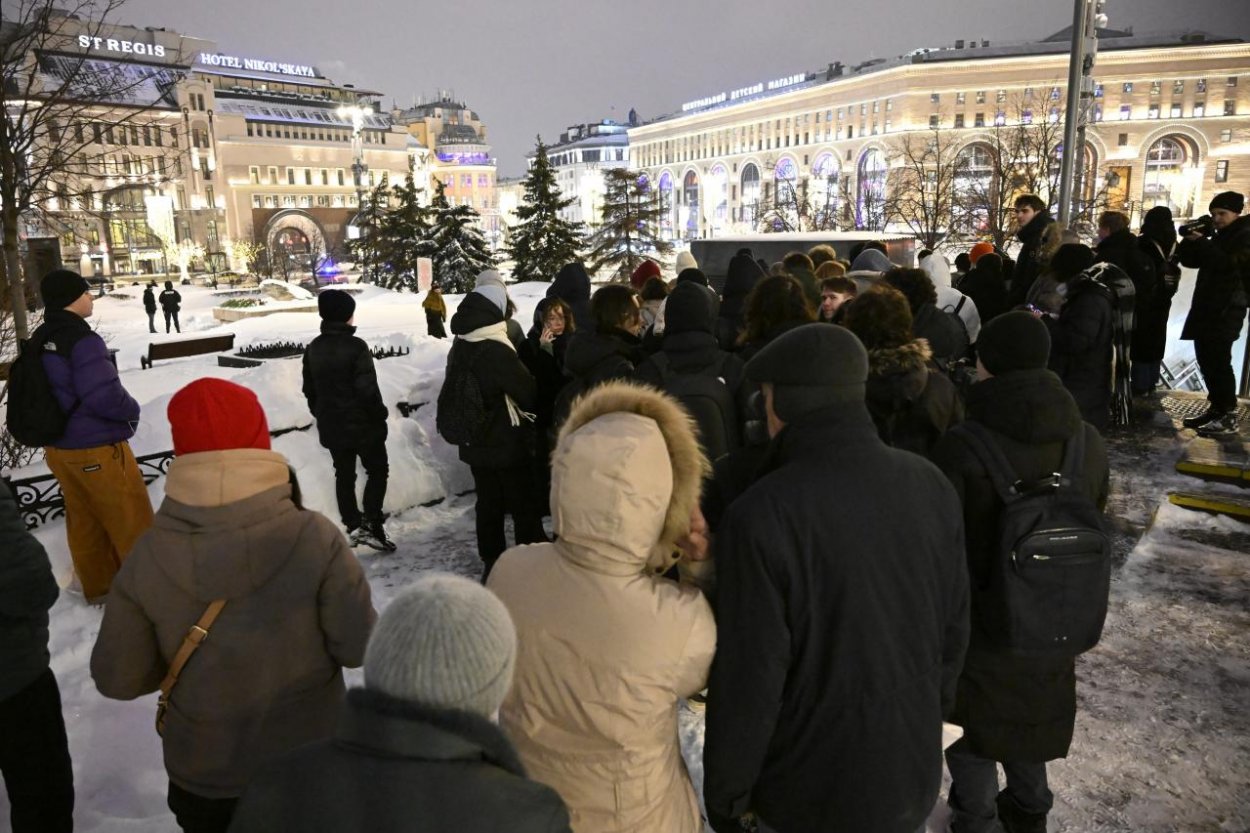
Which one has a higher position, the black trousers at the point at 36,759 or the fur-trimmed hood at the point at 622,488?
the fur-trimmed hood at the point at 622,488

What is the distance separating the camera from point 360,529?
6484mm

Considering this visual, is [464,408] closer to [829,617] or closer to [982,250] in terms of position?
[829,617]

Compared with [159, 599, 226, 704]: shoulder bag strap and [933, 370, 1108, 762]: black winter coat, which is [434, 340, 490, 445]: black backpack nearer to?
[159, 599, 226, 704]: shoulder bag strap

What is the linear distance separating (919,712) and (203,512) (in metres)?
2.08

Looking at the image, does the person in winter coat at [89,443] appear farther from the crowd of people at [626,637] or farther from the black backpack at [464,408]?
the crowd of people at [626,637]

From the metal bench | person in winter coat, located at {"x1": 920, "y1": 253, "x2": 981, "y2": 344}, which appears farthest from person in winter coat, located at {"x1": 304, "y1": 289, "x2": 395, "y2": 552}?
the metal bench

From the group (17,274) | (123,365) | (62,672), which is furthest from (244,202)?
(62,672)

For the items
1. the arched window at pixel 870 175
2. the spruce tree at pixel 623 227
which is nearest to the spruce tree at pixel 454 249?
the spruce tree at pixel 623 227

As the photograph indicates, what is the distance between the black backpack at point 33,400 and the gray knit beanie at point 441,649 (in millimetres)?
4508

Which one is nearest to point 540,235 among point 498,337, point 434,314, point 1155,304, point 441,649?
point 434,314

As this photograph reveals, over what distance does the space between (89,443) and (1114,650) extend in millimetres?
6240

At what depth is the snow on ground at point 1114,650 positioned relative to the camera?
3.39m

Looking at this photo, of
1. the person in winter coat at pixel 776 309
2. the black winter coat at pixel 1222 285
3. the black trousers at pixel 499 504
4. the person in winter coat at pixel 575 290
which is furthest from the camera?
the black winter coat at pixel 1222 285

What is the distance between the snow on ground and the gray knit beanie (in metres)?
2.59
